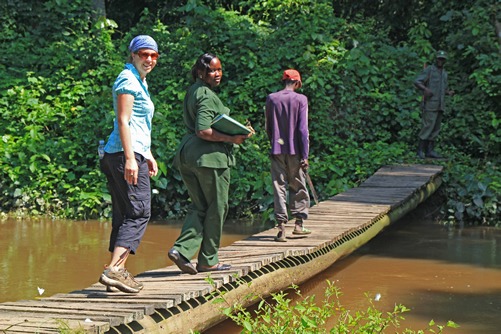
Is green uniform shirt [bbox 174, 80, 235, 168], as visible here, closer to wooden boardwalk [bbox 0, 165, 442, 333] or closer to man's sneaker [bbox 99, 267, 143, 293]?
wooden boardwalk [bbox 0, 165, 442, 333]

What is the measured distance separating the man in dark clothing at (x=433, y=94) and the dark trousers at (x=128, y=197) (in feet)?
28.6

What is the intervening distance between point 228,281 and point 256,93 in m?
8.70

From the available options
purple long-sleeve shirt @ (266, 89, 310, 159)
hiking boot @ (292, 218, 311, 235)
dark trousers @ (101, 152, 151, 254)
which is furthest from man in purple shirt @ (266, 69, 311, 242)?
dark trousers @ (101, 152, 151, 254)

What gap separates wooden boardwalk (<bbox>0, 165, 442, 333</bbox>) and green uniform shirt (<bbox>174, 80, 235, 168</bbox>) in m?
0.84

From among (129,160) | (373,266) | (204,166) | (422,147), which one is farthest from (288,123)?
(422,147)

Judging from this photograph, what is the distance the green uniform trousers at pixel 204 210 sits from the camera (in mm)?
6215

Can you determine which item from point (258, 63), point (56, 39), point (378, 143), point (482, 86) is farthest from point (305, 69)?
point (56, 39)

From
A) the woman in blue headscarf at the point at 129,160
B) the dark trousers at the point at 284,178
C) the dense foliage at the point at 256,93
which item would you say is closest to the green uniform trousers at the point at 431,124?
the dense foliage at the point at 256,93

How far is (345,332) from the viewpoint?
492 centimetres

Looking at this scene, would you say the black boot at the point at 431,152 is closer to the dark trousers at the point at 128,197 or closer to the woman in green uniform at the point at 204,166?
the woman in green uniform at the point at 204,166

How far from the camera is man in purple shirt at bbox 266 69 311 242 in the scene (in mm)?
8203

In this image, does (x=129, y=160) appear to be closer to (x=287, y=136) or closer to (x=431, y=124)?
(x=287, y=136)

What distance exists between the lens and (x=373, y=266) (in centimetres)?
926

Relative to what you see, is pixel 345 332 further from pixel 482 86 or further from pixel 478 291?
pixel 482 86
